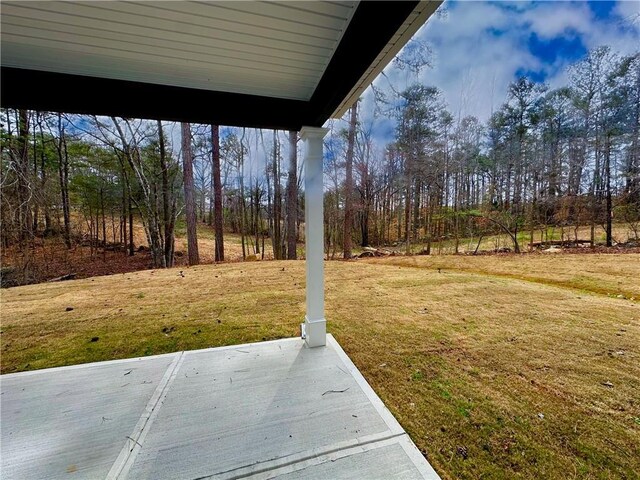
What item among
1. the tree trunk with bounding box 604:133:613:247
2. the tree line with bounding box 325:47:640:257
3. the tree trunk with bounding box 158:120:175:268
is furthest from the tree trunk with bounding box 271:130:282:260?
the tree trunk with bounding box 604:133:613:247

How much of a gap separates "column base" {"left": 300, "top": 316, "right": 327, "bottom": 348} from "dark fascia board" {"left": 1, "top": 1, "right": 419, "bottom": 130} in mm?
1689

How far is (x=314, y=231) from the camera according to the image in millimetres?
2199

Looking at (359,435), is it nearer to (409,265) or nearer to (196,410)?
(196,410)

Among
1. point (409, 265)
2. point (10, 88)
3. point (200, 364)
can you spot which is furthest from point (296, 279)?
point (10, 88)

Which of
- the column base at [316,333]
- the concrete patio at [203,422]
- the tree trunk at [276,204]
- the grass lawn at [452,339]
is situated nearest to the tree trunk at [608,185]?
the grass lawn at [452,339]

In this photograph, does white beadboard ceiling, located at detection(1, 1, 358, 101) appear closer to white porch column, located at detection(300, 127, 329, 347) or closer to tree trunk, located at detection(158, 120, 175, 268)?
white porch column, located at detection(300, 127, 329, 347)

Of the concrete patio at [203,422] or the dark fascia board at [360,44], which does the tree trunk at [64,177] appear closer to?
the concrete patio at [203,422]

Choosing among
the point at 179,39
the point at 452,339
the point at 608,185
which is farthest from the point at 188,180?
the point at 608,185

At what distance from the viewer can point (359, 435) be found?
136 cm

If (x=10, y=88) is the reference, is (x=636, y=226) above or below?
below

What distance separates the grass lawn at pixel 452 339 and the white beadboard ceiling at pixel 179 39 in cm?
218

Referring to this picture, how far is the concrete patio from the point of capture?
120 centimetres

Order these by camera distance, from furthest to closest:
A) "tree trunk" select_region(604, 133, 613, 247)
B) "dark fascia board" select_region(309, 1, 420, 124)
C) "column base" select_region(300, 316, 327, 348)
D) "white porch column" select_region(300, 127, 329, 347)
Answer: "tree trunk" select_region(604, 133, 613, 247) < "column base" select_region(300, 316, 327, 348) < "white porch column" select_region(300, 127, 329, 347) < "dark fascia board" select_region(309, 1, 420, 124)

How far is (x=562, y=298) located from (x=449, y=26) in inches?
244
